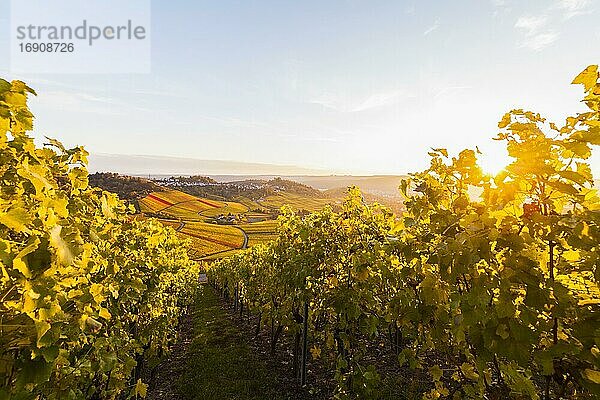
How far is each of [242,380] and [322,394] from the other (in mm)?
2674

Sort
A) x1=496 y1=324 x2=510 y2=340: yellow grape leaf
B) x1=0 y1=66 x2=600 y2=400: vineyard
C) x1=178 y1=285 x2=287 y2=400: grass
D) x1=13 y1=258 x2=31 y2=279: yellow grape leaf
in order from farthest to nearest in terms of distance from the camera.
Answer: x1=178 y1=285 x2=287 y2=400: grass, x1=496 y1=324 x2=510 y2=340: yellow grape leaf, x1=0 y1=66 x2=600 y2=400: vineyard, x1=13 y1=258 x2=31 y2=279: yellow grape leaf

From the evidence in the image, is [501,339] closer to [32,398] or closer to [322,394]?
[32,398]

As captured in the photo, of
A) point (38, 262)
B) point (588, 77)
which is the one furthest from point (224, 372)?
point (588, 77)

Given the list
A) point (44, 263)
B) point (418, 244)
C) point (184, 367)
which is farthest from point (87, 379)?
point (184, 367)

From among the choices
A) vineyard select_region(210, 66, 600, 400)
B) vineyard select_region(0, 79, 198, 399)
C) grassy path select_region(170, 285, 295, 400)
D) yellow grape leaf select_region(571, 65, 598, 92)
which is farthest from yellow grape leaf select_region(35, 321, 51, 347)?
grassy path select_region(170, 285, 295, 400)

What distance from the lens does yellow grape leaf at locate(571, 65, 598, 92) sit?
1940 mm

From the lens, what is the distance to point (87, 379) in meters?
4.21

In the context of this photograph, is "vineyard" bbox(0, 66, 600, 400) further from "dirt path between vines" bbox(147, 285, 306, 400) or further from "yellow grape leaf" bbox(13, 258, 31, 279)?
"dirt path between vines" bbox(147, 285, 306, 400)

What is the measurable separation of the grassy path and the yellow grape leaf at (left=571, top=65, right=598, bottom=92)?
357 inches

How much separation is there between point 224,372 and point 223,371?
0.12 meters

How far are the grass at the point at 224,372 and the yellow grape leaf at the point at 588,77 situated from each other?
912 centimetres

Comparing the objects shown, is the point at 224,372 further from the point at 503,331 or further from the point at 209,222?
the point at 209,222

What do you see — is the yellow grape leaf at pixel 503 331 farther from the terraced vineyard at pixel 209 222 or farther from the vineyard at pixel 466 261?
the terraced vineyard at pixel 209 222

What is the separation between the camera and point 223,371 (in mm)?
10852
